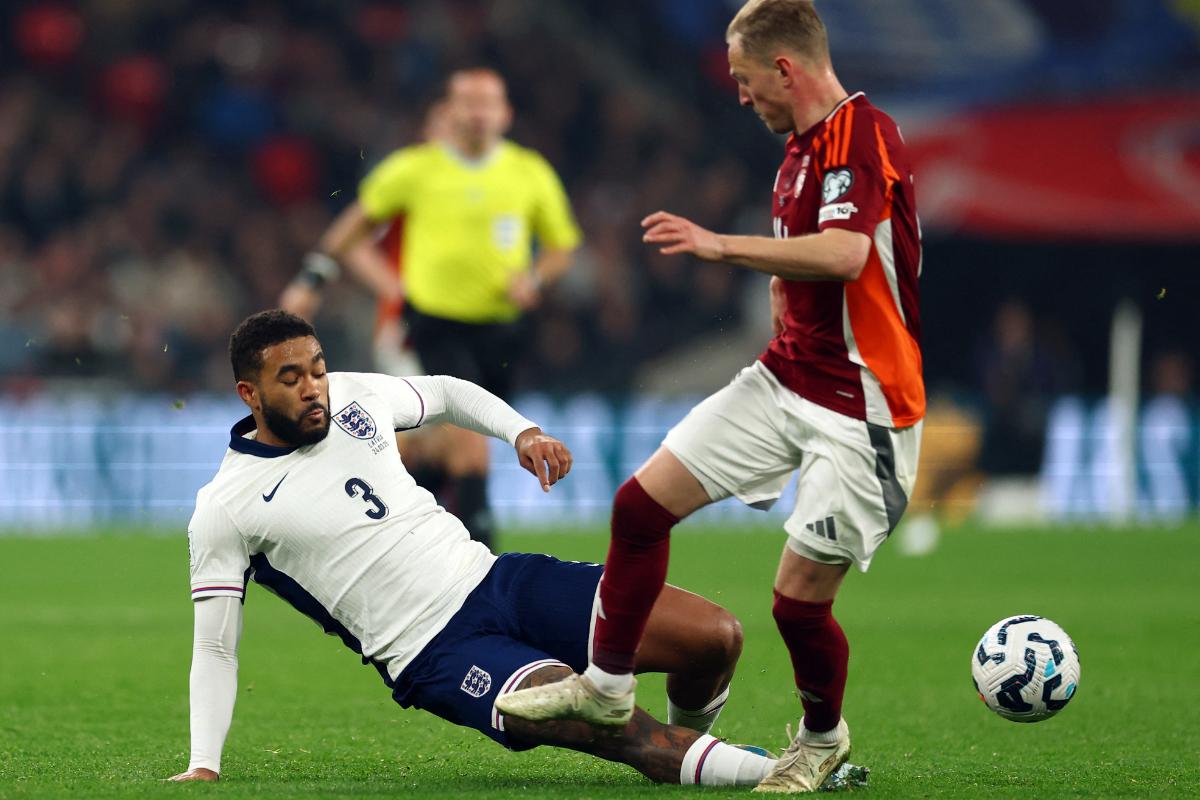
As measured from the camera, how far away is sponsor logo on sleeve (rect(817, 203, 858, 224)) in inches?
182

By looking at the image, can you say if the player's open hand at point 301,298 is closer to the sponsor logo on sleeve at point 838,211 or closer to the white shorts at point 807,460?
the white shorts at point 807,460

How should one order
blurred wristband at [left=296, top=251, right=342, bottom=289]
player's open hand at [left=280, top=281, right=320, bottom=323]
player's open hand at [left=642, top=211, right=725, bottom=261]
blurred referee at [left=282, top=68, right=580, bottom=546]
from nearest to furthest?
player's open hand at [left=642, top=211, right=725, bottom=261] → player's open hand at [left=280, top=281, right=320, bottom=323] → blurred wristband at [left=296, top=251, right=342, bottom=289] → blurred referee at [left=282, top=68, right=580, bottom=546]

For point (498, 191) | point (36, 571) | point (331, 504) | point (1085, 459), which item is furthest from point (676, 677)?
point (1085, 459)

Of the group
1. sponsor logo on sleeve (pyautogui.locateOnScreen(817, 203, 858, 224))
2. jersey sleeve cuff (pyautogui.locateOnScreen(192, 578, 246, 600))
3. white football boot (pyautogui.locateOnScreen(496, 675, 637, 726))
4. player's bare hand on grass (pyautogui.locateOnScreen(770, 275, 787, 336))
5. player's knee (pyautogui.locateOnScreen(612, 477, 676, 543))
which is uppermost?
sponsor logo on sleeve (pyautogui.locateOnScreen(817, 203, 858, 224))

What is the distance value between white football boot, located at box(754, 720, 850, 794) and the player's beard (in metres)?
1.44

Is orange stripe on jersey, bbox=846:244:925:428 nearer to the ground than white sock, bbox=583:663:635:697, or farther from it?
farther from it

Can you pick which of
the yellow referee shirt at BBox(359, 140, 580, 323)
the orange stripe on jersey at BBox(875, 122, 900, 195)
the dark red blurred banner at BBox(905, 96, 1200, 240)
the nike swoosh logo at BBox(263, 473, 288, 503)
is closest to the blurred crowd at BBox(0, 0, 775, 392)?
the dark red blurred banner at BBox(905, 96, 1200, 240)

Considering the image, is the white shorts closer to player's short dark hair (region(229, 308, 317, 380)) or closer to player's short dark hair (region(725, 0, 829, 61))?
player's short dark hair (region(725, 0, 829, 61))

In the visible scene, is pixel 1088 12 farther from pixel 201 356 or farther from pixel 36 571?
pixel 36 571

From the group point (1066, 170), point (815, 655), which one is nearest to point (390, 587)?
point (815, 655)

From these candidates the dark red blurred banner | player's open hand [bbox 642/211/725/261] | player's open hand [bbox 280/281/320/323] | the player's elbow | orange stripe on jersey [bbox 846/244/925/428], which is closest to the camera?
player's open hand [bbox 642/211/725/261]

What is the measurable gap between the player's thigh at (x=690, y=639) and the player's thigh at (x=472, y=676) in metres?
0.28

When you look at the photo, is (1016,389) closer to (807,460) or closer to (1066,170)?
(1066,170)

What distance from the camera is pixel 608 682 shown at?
184 inches
